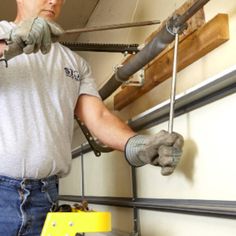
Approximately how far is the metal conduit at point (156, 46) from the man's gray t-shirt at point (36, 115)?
0.22 meters

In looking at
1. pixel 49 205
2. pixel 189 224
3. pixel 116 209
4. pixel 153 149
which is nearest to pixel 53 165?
pixel 49 205

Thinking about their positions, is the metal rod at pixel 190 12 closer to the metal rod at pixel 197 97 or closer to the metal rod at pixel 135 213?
the metal rod at pixel 197 97

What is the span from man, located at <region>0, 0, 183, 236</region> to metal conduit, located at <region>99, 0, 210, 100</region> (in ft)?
0.59

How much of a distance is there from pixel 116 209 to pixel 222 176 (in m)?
0.83

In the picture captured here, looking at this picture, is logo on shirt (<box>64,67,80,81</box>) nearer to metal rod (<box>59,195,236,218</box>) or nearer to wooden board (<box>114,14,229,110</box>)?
wooden board (<box>114,14,229,110</box>)

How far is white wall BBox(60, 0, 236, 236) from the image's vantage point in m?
1.00

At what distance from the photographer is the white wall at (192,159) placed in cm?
100

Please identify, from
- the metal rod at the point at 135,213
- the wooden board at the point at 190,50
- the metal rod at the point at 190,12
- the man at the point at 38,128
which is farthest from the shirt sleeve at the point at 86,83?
the metal rod at the point at 190,12

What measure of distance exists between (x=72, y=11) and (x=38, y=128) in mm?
1813

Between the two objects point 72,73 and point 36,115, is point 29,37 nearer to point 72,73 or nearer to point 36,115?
point 36,115

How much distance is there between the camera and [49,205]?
122cm

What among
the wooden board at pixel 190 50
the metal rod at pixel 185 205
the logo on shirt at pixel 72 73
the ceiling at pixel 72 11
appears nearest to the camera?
the metal rod at pixel 185 205

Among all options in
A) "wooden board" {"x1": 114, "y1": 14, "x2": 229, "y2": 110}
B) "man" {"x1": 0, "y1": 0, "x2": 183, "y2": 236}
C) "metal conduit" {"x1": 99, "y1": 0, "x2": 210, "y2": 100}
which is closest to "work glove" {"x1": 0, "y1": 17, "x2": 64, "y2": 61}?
"man" {"x1": 0, "y1": 0, "x2": 183, "y2": 236}

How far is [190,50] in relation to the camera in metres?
1.21
